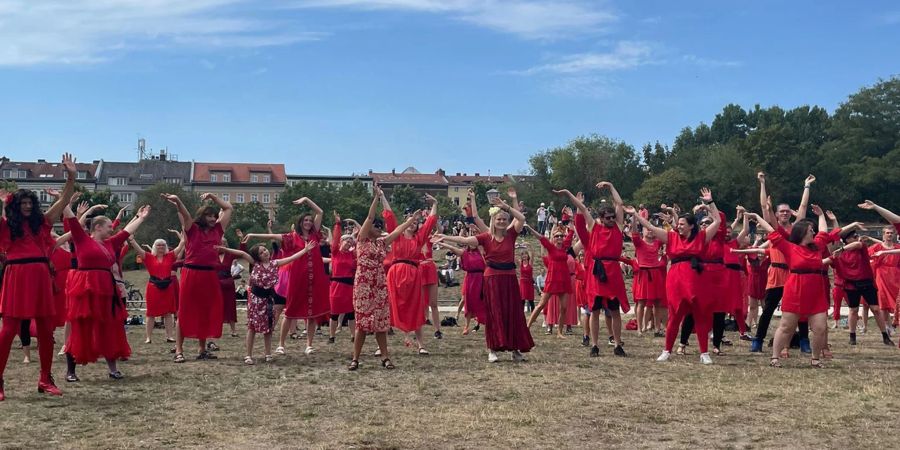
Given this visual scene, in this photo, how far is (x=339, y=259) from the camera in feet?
49.8

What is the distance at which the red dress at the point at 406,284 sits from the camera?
13.9 m

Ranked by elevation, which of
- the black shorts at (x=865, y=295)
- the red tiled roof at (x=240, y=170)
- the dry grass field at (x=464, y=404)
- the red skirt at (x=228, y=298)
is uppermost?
the red tiled roof at (x=240, y=170)

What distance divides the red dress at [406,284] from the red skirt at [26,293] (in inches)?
209

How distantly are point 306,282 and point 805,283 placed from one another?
289 inches

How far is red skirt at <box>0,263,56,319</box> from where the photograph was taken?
966cm

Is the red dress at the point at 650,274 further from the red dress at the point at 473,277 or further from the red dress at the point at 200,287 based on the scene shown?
the red dress at the point at 200,287

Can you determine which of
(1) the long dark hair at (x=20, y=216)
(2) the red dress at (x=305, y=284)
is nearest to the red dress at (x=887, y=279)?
(2) the red dress at (x=305, y=284)

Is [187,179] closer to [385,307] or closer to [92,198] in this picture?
[92,198]

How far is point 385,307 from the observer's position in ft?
39.9

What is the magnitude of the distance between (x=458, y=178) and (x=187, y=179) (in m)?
57.5

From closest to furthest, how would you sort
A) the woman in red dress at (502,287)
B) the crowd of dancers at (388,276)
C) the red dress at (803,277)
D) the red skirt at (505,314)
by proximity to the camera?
the crowd of dancers at (388,276), the red dress at (803,277), the woman in red dress at (502,287), the red skirt at (505,314)

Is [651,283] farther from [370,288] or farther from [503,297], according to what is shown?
[370,288]

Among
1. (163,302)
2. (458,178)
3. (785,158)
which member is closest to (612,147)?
(785,158)

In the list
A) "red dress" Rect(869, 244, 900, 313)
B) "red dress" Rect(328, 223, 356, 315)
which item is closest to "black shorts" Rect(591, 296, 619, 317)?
"red dress" Rect(328, 223, 356, 315)
